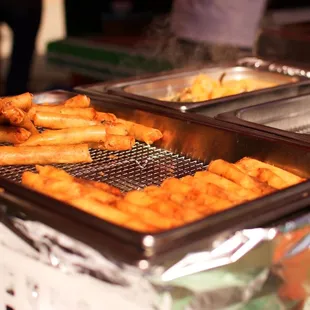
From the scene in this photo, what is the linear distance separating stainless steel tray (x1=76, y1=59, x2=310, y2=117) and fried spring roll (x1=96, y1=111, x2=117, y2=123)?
15 cm

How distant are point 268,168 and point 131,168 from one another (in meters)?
0.41

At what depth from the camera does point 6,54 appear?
762cm

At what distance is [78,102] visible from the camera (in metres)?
2.32

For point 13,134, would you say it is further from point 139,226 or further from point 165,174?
point 139,226

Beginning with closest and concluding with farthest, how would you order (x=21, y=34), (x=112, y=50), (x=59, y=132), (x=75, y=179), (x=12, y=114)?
1. (x=75, y=179)
2. (x=12, y=114)
3. (x=59, y=132)
4. (x=112, y=50)
5. (x=21, y=34)

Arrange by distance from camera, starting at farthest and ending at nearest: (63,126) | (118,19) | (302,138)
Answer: (118,19) → (63,126) → (302,138)

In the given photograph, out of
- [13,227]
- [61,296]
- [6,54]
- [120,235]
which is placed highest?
[120,235]

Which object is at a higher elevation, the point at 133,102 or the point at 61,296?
the point at 133,102

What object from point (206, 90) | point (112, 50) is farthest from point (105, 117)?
point (112, 50)

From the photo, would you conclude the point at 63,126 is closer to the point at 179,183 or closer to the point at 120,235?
the point at 179,183

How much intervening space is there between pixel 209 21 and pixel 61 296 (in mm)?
2862

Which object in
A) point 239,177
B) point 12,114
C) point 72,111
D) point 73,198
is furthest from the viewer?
point 72,111

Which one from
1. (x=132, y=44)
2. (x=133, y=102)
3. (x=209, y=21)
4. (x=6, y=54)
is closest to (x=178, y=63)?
(x=209, y=21)

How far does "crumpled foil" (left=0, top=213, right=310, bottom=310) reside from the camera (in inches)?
53.4
